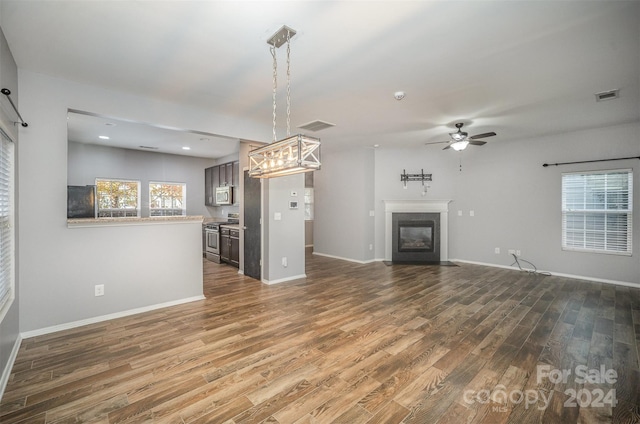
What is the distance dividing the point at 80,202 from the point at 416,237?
630 cm

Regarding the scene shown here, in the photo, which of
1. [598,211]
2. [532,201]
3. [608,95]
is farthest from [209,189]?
[598,211]

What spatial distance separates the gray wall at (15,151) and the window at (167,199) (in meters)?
4.69

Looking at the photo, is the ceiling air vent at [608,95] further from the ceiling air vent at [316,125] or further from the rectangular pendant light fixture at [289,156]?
the rectangular pendant light fixture at [289,156]

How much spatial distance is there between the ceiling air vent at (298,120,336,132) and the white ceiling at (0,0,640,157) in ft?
2.14

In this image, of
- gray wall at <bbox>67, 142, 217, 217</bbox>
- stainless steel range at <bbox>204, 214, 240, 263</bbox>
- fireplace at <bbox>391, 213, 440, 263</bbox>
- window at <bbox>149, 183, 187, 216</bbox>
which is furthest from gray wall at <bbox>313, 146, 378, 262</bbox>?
window at <bbox>149, 183, 187, 216</bbox>

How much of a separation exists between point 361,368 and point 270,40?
2811 millimetres

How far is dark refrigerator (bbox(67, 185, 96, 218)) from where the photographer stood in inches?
142

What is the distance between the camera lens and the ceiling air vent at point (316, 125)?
4676 mm

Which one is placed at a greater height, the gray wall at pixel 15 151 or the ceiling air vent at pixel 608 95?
the ceiling air vent at pixel 608 95

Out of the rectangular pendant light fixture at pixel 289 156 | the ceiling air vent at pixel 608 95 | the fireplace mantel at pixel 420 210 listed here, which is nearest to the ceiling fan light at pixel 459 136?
the ceiling air vent at pixel 608 95

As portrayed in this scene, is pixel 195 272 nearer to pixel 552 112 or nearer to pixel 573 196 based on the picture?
pixel 552 112

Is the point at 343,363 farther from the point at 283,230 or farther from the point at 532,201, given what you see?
the point at 532,201

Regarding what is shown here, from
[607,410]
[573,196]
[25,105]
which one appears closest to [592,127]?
[573,196]

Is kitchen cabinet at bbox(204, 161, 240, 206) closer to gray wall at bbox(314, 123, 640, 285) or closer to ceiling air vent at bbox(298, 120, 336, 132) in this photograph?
gray wall at bbox(314, 123, 640, 285)
